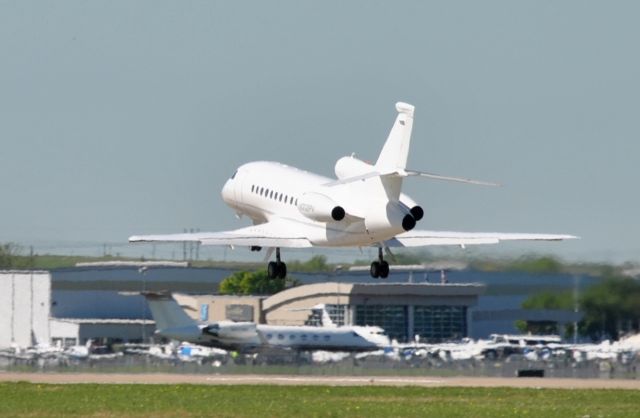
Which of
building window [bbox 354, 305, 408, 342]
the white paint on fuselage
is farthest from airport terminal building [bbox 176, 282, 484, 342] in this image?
the white paint on fuselage

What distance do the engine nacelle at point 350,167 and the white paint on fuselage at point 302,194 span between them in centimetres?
43

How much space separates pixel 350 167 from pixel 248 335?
36.9 metres

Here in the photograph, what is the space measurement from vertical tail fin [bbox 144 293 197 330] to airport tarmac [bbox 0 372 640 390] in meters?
21.1

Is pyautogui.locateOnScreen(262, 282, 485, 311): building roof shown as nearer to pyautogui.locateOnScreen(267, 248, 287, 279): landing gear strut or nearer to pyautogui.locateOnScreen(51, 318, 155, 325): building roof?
pyautogui.locateOnScreen(51, 318, 155, 325): building roof

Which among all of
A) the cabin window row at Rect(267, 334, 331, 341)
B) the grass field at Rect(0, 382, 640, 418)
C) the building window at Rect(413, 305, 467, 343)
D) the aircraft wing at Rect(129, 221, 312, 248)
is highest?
the aircraft wing at Rect(129, 221, 312, 248)

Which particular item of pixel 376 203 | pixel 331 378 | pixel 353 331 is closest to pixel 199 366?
pixel 331 378

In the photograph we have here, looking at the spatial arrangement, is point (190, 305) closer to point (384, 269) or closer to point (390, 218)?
point (384, 269)

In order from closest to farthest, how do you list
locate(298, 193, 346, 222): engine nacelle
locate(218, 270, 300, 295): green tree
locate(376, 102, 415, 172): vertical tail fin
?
locate(376, 102, 415, 172): vertical tail fin, locate(298, 193, 346, 222): engine nacelle, locate(218, 270, 300, 295): green tree

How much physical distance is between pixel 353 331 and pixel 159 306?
12670 mm

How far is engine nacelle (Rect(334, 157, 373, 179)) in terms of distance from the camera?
214ft

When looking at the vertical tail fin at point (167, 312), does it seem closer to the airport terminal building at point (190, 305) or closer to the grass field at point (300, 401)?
the airport terminal building at point (190, 305)

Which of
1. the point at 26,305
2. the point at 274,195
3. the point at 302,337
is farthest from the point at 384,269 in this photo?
the point at 26,305

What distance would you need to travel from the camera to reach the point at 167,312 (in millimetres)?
102812

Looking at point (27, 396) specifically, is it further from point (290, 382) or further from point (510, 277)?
point (510, 277)
